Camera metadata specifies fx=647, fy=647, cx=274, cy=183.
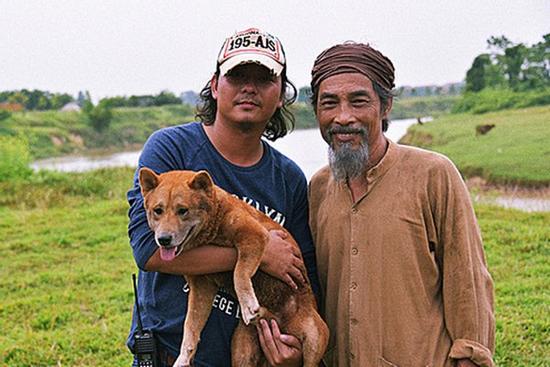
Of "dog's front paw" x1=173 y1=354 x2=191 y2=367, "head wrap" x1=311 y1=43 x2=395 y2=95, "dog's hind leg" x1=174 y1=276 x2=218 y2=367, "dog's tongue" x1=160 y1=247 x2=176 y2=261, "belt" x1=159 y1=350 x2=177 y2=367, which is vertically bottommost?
"belt" x1=159 y1=350 x2=177 y2=367

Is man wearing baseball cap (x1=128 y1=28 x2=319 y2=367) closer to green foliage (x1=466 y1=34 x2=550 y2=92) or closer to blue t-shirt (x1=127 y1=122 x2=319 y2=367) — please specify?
blue t-shirt (x1=127 y1=122 x2=319 y2=367)

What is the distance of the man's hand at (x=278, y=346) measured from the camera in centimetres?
342

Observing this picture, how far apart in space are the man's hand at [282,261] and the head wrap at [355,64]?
0.85m

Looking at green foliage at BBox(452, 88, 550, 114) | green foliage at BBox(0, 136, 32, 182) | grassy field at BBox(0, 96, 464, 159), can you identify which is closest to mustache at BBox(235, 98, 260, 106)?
green foliage at BBox(0, 136, 32, 182)

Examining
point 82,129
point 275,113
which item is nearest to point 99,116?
point 82,129

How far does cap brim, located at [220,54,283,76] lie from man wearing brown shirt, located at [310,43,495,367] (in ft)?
0.85

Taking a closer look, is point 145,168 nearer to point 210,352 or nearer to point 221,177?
point 221,177

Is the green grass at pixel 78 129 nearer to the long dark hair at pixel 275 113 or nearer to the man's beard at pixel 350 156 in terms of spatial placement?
the long dark hair at pixel 275 113

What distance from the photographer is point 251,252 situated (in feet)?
10.7

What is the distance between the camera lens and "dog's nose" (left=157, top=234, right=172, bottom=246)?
3.00 meters

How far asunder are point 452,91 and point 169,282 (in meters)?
103

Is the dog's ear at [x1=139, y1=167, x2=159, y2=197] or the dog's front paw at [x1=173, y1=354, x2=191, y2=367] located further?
the dog's front paw at [x1=173, y1=354, x2=191, y2=367]

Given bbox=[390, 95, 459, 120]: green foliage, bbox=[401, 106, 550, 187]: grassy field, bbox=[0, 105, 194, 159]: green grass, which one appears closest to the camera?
bbox=[401, 106, 550, 187]: grassy field

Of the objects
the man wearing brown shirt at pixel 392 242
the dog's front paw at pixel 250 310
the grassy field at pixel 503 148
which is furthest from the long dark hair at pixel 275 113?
the grassy field at pixel 503 148
